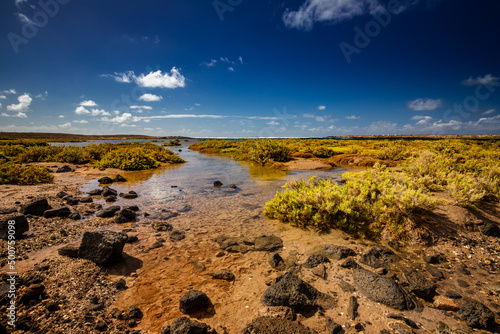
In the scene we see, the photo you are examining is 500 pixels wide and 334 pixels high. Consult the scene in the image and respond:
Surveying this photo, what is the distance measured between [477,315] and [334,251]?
6.88 ft

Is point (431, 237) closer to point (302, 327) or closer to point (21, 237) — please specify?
point (302, 327)

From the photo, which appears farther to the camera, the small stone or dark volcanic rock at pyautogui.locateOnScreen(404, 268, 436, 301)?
dark volcanic rock at pyautogui.locateOnScreen(404, 268, 436, 301)

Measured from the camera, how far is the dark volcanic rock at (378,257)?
3.99 m

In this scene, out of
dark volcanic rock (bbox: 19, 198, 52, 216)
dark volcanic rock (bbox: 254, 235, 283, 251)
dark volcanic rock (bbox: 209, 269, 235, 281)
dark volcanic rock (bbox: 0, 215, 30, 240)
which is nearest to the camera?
dark volcanic rock (bbox: 209, 269, 235, 281)

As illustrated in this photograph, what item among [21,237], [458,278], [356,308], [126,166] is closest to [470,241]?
[458,278]

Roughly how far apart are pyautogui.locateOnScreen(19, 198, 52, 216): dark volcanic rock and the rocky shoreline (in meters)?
0.03

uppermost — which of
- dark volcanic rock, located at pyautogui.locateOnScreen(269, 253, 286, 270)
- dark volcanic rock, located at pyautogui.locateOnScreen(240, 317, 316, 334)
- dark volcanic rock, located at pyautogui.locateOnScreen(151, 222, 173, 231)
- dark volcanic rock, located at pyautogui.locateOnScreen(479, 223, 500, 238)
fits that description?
dark volcanic rock, located at pyautogui.locateOnScreen(479, 223, 500, 238)

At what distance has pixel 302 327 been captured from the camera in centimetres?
260

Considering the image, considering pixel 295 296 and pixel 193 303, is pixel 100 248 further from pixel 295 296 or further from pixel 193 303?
pixel 295 296

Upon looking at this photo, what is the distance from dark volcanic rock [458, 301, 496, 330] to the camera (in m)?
2.55

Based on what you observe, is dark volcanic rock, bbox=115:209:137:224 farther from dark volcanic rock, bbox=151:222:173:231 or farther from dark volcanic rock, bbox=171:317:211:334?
dark volcanic rock, bbox=171:317:211:334

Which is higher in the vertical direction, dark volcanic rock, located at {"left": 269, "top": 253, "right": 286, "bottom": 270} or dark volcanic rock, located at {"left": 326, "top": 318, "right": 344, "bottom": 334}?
dark volcanic rock, located at {"left": 326, "top": 318, "right": 344, "bottom": 334}

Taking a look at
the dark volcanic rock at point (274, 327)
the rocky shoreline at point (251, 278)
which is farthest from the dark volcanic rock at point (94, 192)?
the dark volcanic rock at point (274, 327)

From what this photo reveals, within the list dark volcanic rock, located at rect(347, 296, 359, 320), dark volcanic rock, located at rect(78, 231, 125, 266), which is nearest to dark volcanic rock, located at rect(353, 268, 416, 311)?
dark volcanic rock, located at rect(347, 296, 359, 320)
